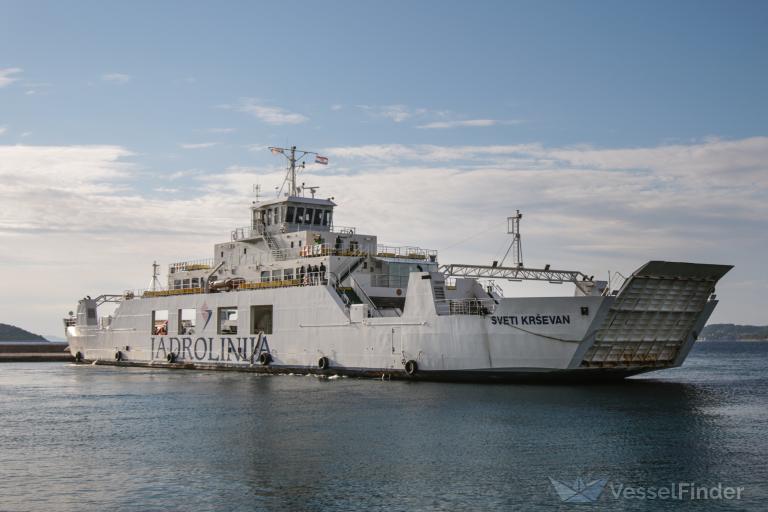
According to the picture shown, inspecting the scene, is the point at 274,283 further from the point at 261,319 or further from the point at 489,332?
the point at 489,332

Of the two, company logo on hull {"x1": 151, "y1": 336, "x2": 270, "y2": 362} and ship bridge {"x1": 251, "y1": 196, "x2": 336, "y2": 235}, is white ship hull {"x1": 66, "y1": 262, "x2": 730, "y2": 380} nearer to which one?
company logo on hull {"x1": 151, "y1": 336, "x2": 270, "y2": 362}

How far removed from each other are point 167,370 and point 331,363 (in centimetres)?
1616

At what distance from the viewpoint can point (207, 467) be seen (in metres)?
19.5

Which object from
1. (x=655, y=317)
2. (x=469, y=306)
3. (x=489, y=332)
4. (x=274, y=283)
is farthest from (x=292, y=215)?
(x=655, y=317)

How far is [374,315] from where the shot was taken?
4006cm

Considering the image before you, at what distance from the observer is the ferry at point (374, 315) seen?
33250 millimetres

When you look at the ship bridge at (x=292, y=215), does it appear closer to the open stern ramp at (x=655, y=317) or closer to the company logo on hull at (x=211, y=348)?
the company logo on hull at (x=211, y=348)

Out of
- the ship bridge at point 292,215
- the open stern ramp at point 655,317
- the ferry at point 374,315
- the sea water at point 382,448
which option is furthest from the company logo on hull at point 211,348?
the open stern ramp at point 655,317

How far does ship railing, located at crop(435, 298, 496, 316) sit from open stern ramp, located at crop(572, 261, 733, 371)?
4.32m

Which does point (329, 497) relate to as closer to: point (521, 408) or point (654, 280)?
point (521, 408)

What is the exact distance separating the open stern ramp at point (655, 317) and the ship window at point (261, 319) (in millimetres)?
20049

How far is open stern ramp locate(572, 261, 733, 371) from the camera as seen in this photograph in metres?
32.1

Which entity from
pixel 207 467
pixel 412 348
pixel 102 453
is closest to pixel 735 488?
pixel 207 467

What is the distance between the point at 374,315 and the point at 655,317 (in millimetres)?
13049
